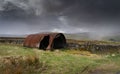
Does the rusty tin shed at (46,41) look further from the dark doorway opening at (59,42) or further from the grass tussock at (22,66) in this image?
the grass tussock at (22,66)

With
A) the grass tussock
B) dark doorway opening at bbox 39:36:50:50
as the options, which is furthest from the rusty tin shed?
the grass tussock

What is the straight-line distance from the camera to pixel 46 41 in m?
35.2

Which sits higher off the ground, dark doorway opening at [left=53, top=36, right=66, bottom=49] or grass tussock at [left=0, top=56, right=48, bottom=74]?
dark doorway opening at [left=53, top=36, right=66, bottom=49]

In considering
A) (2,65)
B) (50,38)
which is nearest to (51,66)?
(2,65)

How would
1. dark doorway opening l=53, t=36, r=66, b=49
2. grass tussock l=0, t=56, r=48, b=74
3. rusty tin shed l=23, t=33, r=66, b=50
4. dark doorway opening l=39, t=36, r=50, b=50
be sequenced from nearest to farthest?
grass tussock l=0, t=56, r=48, b=74 → rusty tin shed l=23, t=33, r=66, b=50 → dark doorway opening l=39, t=36, r=50, b=50 → dark doorway opening l=53, t=36, r=66, b=49

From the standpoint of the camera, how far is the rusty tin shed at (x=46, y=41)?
3244 centimetres

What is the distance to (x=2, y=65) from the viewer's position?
15320mm

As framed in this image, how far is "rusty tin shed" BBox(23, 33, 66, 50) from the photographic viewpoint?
106 feet

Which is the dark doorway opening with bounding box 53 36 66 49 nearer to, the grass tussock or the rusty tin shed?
the rusty tin shed

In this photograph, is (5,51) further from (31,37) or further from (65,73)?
(31,37)

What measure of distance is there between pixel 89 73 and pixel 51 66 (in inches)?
95.1

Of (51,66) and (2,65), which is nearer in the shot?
(2,65)

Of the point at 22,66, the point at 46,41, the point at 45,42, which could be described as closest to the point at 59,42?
the point at 46,41

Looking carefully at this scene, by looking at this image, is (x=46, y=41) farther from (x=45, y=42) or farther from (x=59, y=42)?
(x=59, y=42)
